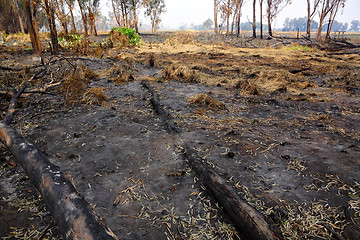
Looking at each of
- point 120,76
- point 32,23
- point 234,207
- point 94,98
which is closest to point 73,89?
point 94,98

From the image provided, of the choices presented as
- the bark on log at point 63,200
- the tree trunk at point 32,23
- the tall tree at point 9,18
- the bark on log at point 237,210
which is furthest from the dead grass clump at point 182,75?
the tall tree at point 9,18

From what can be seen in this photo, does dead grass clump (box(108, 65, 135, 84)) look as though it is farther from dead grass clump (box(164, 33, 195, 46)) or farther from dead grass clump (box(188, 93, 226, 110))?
dead grass clump (box(164, 33, 195, 46))

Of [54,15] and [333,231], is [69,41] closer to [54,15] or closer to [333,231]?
[54,15]

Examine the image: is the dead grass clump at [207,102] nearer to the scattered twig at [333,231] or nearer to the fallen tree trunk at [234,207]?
the fallen tree trunk at [234,207]

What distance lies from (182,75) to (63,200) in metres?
6.72

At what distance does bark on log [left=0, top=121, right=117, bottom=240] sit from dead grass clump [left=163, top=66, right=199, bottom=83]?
5768 millimetres

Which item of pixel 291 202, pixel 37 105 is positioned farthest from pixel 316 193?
pixel 37 105

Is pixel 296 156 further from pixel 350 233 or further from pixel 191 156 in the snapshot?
pixel 191 156

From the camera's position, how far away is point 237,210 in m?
1.72

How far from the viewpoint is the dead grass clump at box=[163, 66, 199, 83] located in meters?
7.23

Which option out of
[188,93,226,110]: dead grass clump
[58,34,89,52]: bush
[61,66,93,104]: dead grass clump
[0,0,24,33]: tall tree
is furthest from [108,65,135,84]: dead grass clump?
[0,0,24,33]: tall tree

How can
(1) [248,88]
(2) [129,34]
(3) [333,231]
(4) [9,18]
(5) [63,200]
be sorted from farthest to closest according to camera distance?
1. (4) [9,18]
2. (2) [129,34]
3. (1) [248,88]
4. (3) [333,231]
5. (5) [63,200]

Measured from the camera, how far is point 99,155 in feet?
9.11

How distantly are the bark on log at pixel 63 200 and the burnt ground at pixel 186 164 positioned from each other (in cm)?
31
